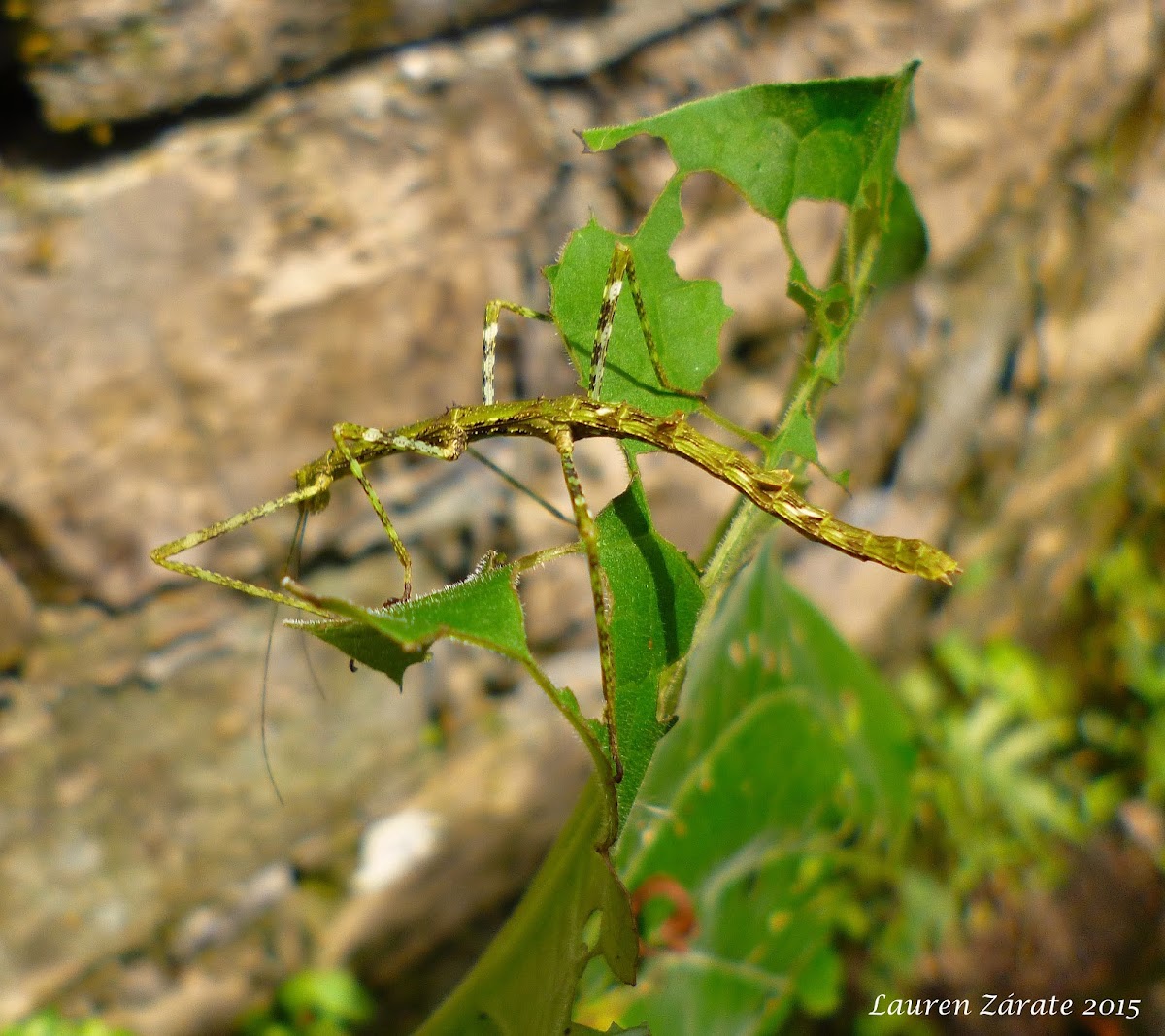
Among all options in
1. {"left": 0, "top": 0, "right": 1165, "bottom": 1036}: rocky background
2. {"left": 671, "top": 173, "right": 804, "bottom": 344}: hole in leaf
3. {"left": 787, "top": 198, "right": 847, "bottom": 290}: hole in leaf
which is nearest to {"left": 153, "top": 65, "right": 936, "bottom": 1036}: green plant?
{"left": 0, "top": 0, "right": 1165, "bottom": 1036}: rocky background

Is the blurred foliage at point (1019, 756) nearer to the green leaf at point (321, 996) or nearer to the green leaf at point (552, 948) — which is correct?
the green leaf at point (321, 996)

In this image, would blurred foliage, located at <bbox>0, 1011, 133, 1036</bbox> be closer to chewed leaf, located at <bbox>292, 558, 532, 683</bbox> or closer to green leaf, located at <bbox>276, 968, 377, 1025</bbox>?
green leaf, located at <bbox>276, 968, 377, 1025</bbox>

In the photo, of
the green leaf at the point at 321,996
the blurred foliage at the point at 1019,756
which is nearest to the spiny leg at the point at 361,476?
the green leaf at the point at 321,996

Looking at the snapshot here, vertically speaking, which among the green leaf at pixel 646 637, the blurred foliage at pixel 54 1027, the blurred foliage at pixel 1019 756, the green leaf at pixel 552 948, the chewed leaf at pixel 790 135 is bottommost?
the blurred foliage at pixel 1019 756

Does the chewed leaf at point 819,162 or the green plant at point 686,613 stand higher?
the chewed leaf at point 819,162

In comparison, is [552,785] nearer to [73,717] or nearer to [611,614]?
[73,717]
